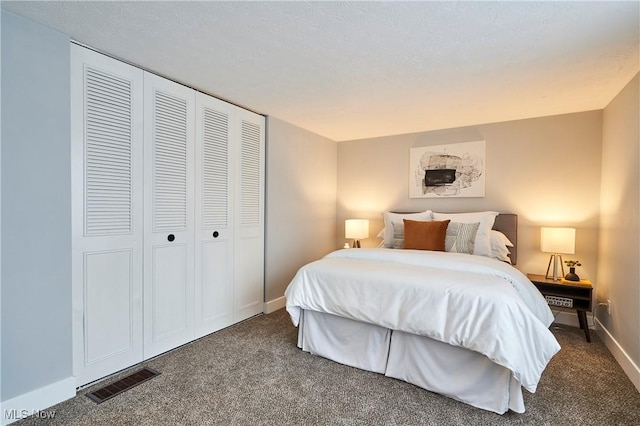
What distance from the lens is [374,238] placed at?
14.9 ft

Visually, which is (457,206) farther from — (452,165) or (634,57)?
(634,57)

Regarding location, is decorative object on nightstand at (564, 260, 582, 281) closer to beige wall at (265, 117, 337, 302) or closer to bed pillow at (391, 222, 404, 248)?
bed pillow at (391, 222, 404, 248)

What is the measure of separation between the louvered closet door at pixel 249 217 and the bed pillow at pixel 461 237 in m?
2.04

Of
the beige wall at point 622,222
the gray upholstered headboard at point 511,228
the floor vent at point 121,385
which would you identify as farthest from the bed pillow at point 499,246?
the floor vent at point 121,385

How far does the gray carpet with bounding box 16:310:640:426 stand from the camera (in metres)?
1.80

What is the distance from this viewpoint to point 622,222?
8.40ft

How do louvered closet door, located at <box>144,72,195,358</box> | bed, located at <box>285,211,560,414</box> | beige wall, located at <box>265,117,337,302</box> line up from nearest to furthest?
bed, located at <box>285,211,560,414</box> < louvered closet door, located at <box>144,72,195,358</box> < beige wall, located at <box>265,117,337,302</box>

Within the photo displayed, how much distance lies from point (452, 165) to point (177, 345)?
3598 mm

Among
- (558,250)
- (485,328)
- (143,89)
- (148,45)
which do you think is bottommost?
(485,328)

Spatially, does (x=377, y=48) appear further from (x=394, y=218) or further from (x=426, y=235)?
(x=394, y=218)

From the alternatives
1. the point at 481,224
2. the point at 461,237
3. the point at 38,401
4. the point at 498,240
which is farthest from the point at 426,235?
the point at 38,401

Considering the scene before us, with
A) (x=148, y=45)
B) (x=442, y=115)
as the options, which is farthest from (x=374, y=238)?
(x=148, y=45)

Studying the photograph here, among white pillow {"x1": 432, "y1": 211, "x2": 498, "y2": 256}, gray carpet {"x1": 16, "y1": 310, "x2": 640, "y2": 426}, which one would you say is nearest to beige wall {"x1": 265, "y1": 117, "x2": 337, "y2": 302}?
gray carpet {"x1": 16, "y1": 310, "x2": 640, "y2": 426}

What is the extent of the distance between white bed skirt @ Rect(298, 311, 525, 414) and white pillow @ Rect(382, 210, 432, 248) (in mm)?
1509
